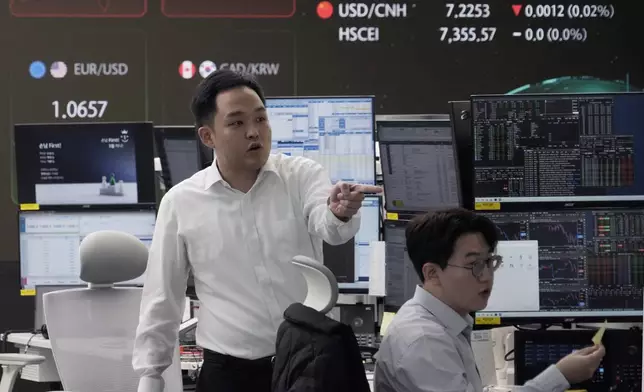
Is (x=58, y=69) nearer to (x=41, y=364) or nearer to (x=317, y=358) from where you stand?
(x=41, y=364)

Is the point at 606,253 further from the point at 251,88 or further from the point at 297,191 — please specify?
the point at 251,88

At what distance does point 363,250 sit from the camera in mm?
3393

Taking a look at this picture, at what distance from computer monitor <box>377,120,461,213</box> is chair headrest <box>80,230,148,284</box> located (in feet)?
2.81

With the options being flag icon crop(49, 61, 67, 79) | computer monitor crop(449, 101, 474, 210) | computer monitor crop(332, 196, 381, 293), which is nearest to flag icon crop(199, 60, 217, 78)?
flag icon crop(49, 61, 67, 79)

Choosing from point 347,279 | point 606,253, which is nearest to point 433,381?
point 606,253

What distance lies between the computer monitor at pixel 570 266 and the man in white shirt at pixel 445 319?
516 mm

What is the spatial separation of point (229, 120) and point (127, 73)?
9.94 feet

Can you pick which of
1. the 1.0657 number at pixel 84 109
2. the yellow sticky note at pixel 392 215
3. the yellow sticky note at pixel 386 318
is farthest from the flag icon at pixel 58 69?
the yellow sticky note at pixel 386 318

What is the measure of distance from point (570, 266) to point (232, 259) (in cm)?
101

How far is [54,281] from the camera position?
3.96 meters

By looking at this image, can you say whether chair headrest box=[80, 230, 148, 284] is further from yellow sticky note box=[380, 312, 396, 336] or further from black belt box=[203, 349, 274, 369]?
yellow sticky note box=[380, 312, 396, 336]

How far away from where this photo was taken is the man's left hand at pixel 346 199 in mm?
1942

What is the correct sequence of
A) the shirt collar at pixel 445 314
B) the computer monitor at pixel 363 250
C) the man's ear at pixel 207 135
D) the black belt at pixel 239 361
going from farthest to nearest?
the computer monitor at pixel 363 250 → the man's ear at pixel 207 135 → the black belt at pixel 239 361 → the shirt collar at pixel 445 314

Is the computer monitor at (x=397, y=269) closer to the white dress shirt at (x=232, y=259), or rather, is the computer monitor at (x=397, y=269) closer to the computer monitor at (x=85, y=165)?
the white dress shirt at (x=232, y=259)
